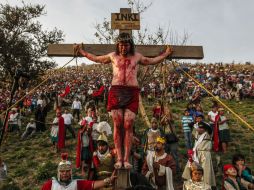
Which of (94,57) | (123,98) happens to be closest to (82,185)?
(123,98)

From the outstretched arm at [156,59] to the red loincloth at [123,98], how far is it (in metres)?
0.57

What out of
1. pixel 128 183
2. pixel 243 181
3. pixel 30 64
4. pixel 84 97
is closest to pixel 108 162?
pixel 128 183

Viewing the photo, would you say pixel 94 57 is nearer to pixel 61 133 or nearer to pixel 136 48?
pixel 136 48

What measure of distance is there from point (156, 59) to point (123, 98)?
1.03 metres

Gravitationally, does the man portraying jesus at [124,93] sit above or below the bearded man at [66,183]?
above

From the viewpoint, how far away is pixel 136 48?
5.54m

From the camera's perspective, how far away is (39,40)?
22500mm

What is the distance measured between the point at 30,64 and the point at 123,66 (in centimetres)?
1832

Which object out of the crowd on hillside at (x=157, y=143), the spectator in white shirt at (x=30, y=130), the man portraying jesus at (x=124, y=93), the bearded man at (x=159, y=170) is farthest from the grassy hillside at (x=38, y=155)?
the man portraying jesus at (x=124, y=93)

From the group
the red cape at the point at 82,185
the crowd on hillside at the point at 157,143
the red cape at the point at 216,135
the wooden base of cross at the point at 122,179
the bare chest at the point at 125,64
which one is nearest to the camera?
the wooden base of cross at the point at 122,179

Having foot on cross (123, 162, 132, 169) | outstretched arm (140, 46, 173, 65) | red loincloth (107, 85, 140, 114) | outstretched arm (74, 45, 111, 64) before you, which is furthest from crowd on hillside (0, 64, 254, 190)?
outstretched arm (74, 45, 111, 64)

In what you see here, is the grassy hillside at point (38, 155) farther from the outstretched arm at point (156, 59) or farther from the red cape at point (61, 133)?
the outstretched arm at point (156, 59)

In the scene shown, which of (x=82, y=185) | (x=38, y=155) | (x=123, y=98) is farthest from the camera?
(x=38, y=155)

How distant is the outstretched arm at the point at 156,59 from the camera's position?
4.88 metres
